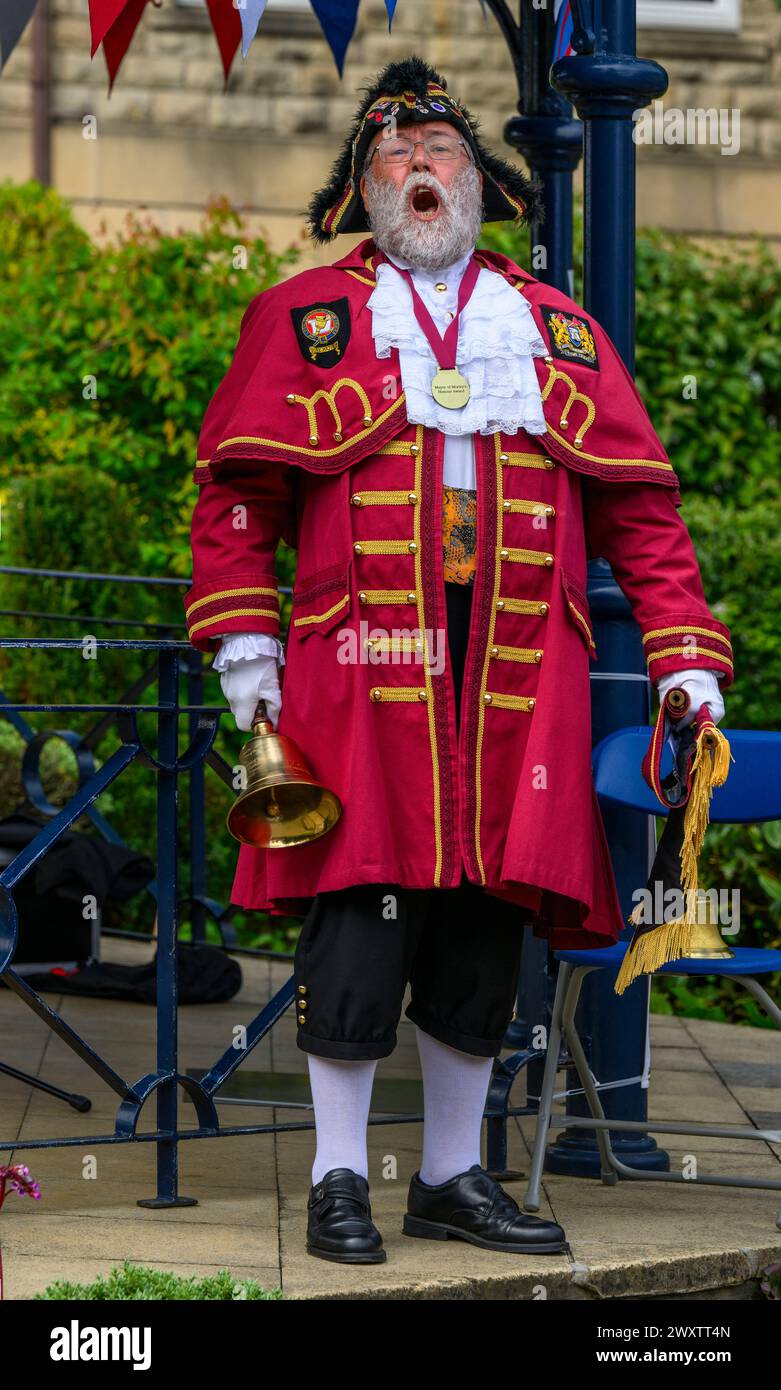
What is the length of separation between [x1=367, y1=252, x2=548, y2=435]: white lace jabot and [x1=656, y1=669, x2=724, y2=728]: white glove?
1.63 ft

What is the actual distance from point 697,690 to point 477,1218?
1015 mm

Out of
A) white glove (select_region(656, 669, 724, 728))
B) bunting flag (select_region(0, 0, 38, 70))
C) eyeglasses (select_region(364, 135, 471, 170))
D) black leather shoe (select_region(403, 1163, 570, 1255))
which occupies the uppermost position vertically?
bunting flag (select_region(0, 0, 38, 70))

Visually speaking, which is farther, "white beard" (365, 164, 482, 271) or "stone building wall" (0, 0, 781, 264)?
"stone building wall" (0, 0, 781, 264)

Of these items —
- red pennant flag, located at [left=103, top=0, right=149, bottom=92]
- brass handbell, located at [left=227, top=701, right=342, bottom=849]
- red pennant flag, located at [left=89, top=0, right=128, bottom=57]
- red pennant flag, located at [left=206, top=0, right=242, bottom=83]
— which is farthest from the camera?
red pennant flag, located at [left=206, top=0, right=242, bottom=83]

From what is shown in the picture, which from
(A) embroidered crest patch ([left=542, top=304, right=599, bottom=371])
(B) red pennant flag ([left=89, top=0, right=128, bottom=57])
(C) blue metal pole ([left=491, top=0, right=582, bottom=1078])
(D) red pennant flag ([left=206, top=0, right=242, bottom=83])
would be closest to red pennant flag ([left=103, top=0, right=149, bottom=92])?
(D) red pennant flag ([left=206, top=0, right=242, bottom=83])

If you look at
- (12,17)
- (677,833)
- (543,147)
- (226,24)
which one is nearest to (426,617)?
(677,833)

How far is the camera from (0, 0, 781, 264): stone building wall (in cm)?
1028

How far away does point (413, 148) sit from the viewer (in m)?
3.67

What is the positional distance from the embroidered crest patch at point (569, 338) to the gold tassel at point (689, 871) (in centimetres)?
73

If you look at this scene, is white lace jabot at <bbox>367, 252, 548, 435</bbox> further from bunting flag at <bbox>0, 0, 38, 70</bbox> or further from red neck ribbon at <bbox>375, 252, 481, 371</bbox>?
bunting flag at <bbox>0, 0, 38, 70</bbox>

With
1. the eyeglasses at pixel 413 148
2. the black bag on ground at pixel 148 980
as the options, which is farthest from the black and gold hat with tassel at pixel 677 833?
the black bag on ground at pixel 148 980

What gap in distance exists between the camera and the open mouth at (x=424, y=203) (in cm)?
362
